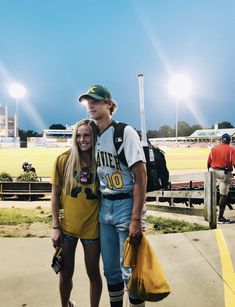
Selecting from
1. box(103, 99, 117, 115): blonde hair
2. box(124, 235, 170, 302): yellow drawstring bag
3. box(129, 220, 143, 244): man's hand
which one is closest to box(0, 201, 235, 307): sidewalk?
box(124, 235, 170, 302): yellow drawstring bag

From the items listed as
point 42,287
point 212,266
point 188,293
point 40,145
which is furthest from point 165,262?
point 40,145

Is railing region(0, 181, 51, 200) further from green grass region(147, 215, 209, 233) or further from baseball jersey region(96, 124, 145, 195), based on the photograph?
baseball jersey region(96, 124, 145, 195)

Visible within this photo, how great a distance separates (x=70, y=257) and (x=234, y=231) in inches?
138

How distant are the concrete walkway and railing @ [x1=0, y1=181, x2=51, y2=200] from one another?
377 inches

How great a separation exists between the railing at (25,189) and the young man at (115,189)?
40.2ft

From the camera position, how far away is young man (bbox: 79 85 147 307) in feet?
8.40

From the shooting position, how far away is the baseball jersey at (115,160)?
2566 millimetres

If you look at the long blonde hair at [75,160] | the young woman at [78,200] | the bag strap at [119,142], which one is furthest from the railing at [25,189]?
the bag strap at [119,142]

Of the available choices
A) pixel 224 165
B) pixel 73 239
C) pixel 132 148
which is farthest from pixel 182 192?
pixel 132 148

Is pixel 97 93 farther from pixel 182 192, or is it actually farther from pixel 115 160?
pixel 182 192

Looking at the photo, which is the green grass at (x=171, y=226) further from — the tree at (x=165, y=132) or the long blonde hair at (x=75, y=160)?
the tree at (x=165, y=132)

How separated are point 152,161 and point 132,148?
266 millimetres

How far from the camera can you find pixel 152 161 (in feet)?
9.02

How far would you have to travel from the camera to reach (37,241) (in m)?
5.30
